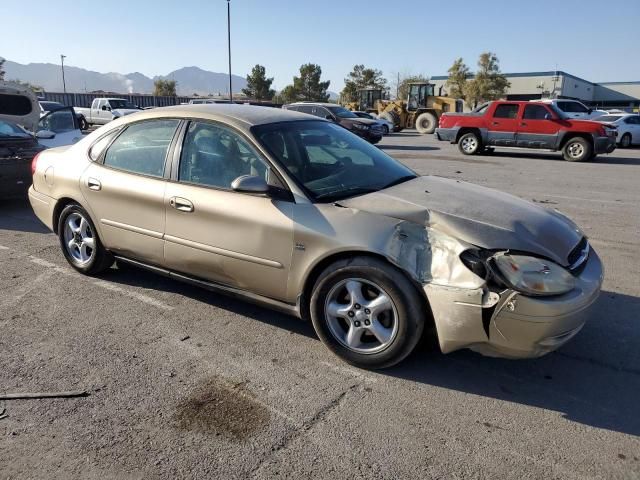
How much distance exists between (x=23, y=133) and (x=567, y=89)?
2988 inches

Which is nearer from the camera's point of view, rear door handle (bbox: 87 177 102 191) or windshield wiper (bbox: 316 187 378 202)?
windshield wiper (bbox: 316 187 378 202)

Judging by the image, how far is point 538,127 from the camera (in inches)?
637

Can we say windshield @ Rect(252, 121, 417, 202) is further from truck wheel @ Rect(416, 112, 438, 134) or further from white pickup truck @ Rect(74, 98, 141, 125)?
truck wheel @ Rect(416, 112, 438, 134)

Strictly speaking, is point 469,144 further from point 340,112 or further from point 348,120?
point 340,112

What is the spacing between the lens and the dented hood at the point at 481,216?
2.99 metres

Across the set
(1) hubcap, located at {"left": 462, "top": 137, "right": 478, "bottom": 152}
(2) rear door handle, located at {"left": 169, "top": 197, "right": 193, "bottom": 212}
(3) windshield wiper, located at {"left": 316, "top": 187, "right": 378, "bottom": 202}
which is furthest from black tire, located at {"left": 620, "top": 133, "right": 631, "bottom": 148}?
(2) rear door handle, located at {"left": 169, "top": 197, "right": 193, "bottom": 212}

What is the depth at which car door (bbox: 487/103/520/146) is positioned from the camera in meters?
16.5

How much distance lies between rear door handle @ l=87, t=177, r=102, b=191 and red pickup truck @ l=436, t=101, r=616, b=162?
14.9 metres

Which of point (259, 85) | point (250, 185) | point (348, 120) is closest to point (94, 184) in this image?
point (250, 185)

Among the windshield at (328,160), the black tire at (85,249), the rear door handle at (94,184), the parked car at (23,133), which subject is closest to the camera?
the windshield at (328,160)

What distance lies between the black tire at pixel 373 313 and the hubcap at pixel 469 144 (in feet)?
50.8

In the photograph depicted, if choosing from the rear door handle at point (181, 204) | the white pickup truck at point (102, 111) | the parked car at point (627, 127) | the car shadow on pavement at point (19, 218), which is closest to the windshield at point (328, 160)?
the rear door handle at point (181, 204)

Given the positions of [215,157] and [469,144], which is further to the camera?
[469,144]

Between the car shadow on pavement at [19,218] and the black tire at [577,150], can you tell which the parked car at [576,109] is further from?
the car shadow on pavement at [19,218]
